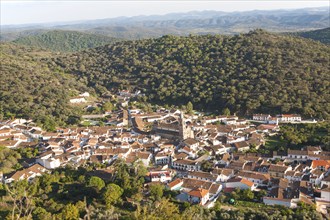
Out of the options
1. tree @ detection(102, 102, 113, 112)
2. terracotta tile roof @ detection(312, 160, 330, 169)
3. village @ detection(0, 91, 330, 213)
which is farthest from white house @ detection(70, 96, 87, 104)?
terracotta tile roof @ detection(312, 160, 330, 169)

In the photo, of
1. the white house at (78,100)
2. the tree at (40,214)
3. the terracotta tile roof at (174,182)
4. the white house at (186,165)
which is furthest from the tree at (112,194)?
the white house at (78,100)

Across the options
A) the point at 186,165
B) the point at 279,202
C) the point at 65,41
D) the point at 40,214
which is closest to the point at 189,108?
the point at 186,165

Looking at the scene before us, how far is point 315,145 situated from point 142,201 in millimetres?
19960

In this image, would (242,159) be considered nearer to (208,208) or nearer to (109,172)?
(208,208)

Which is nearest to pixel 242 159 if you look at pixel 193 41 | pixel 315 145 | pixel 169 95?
pixel 315 145

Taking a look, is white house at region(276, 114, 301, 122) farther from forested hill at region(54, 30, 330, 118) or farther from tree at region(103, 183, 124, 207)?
tree at region(103, 183, 124, 207)

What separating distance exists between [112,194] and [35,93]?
29.6m

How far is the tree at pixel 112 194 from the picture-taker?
25469 mm

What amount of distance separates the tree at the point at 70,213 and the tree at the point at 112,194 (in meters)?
2.80

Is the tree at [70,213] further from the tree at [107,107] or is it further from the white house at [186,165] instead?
the tree at [107,107]

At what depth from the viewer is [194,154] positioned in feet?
113

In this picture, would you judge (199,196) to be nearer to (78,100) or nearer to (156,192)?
(156,192)

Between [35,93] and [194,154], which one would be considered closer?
[194,154]

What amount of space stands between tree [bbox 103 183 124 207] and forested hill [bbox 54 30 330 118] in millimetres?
27752
